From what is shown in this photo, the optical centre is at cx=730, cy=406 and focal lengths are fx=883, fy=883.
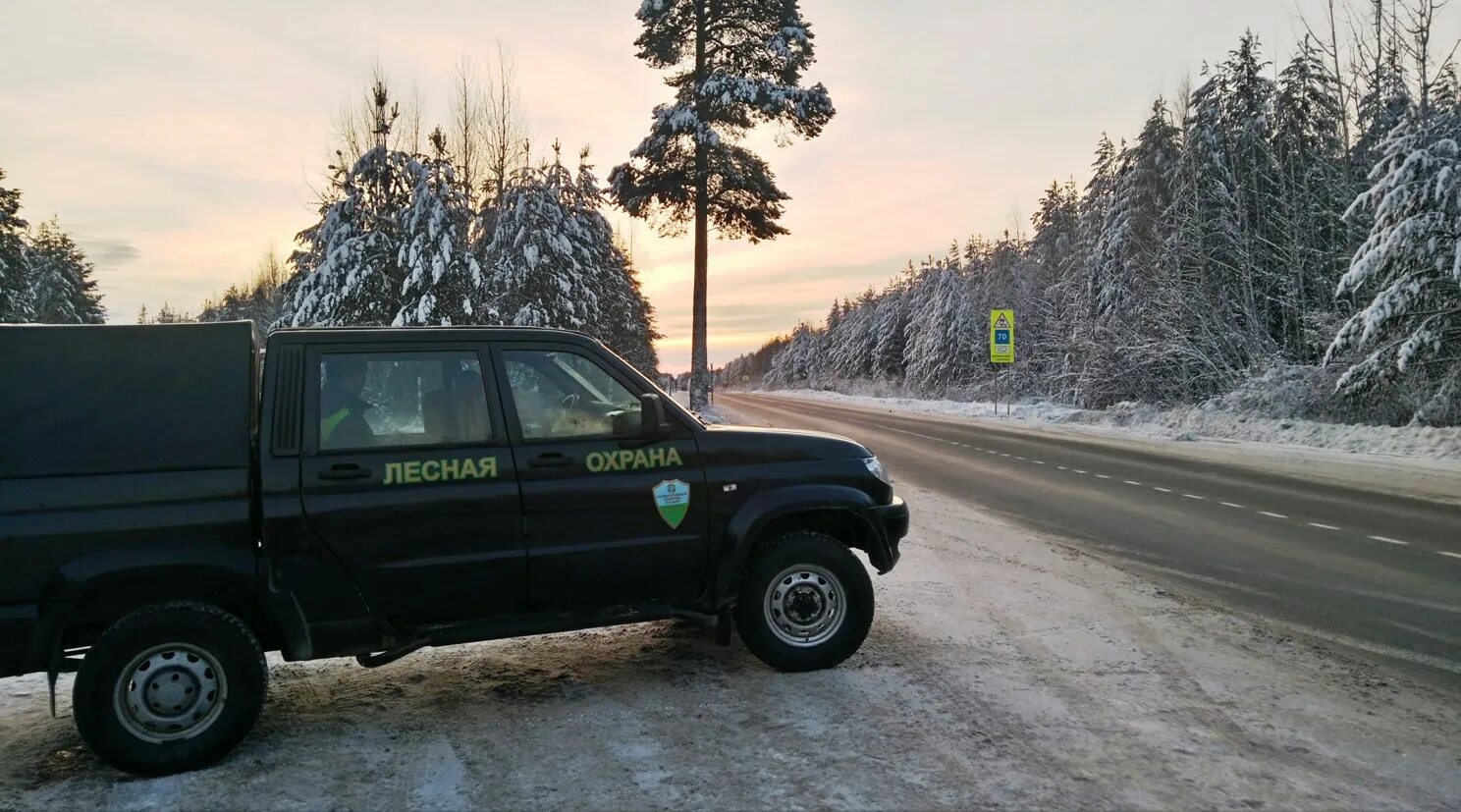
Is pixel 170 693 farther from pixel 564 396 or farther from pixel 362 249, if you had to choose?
pixel 362 249

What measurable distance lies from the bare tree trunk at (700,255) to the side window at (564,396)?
20.5 meters

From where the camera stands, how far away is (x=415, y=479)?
13.9 feet

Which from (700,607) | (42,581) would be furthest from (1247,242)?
(42,581)

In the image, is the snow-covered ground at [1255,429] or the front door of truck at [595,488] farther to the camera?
the snow-covered ground at [1255,429]

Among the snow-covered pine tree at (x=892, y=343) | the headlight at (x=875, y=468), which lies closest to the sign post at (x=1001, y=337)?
the headlight at (x=875, y=468)

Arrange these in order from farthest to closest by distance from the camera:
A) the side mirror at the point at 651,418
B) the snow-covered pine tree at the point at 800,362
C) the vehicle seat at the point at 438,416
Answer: the snow-covered pine tree at the point at 800,362, the side mirror at the point at 651,418, the vehicle seat at the point at 438,416

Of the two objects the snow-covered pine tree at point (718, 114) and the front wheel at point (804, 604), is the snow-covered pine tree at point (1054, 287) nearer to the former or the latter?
the snow-covered pine tree at point (718, 114)

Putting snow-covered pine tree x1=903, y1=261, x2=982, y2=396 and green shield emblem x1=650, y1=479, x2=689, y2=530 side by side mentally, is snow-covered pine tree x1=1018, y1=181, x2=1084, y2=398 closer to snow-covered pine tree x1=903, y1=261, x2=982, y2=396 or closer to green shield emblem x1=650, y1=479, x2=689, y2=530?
snow-covered pine tree x1=903, y1=261, x2=982, y2=396

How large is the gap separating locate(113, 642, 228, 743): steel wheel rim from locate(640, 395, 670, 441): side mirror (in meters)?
2.19

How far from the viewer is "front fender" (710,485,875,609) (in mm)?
4730

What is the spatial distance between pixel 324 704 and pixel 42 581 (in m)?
1.46

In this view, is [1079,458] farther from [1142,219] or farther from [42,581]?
[1142,219]

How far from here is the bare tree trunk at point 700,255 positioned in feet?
82.7

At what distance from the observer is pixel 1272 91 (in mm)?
32656
